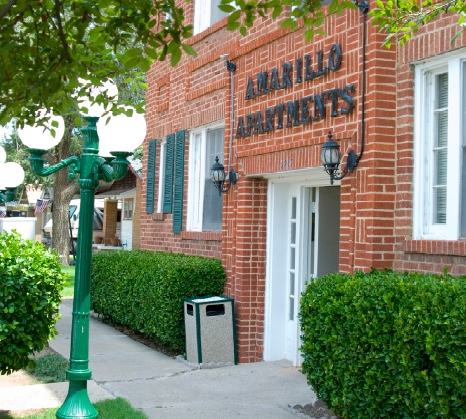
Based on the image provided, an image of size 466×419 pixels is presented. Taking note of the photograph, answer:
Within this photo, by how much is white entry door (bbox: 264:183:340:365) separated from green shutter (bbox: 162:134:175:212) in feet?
10.3

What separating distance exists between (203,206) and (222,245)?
4.12 feet

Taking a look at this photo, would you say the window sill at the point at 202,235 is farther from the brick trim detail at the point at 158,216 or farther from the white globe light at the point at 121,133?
the white globe light at the point at 121,133

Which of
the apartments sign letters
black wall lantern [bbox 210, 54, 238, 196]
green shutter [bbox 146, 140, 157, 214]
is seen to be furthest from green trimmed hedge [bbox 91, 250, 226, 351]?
the apartments sign letters

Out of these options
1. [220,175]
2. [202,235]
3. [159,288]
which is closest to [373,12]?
[220,175]

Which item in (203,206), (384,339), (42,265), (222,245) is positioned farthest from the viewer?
(203,206)

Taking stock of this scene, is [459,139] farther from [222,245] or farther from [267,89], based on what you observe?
[222,245]

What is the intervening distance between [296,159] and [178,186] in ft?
12.2

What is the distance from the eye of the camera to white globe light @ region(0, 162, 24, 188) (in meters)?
9.79

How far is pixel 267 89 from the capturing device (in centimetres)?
859

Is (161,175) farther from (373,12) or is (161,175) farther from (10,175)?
(373,12)

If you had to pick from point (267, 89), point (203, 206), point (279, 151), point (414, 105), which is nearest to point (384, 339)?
point (414, 105)

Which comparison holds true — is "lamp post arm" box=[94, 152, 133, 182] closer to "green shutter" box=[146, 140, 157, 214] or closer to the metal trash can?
the metal trash can

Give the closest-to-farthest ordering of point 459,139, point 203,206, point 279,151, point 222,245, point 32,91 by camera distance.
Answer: point 32,91, point 459,139, point 279,151, point 222,245, point 203,206

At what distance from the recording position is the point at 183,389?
752 cm
